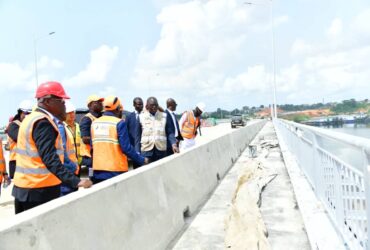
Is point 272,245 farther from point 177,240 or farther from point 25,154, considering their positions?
point 25,154

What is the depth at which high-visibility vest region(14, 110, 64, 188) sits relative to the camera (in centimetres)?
371

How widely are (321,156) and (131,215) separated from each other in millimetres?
2639

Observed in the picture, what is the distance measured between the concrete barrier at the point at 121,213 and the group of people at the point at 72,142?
352 mm

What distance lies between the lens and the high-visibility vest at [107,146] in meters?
5.54

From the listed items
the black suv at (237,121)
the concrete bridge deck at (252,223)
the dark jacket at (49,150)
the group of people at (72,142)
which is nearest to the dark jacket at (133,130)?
the group of people at (72,142)

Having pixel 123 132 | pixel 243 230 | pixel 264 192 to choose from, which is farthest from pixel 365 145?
pixel 264 192

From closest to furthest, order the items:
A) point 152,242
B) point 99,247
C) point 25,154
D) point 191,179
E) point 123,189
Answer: point 99,247, point 25,154, point 123,189, point 152,242, point 191,179

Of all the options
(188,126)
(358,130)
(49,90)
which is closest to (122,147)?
(49,90)

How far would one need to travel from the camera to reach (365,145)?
2.76m

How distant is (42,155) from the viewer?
3.65 m

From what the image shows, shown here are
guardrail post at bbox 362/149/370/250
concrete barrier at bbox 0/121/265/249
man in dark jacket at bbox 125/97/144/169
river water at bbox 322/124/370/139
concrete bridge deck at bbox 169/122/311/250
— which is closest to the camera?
concrete barrier at bbox 0/121/265/249

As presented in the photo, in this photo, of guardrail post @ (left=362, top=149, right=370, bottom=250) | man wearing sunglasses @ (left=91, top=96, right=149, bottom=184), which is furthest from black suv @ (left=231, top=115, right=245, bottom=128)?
guardrail post @ (left=362, top=149, right=370, bottom=250)

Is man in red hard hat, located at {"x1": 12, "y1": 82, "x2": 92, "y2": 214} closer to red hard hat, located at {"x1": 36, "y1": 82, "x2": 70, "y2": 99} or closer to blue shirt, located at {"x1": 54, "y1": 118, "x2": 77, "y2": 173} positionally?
red hard hat, located at {"x1": 36, "y1": 82, "x2": 70, "y2": 99}

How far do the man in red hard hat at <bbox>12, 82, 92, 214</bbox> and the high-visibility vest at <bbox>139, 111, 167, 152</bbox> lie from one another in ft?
11.5
